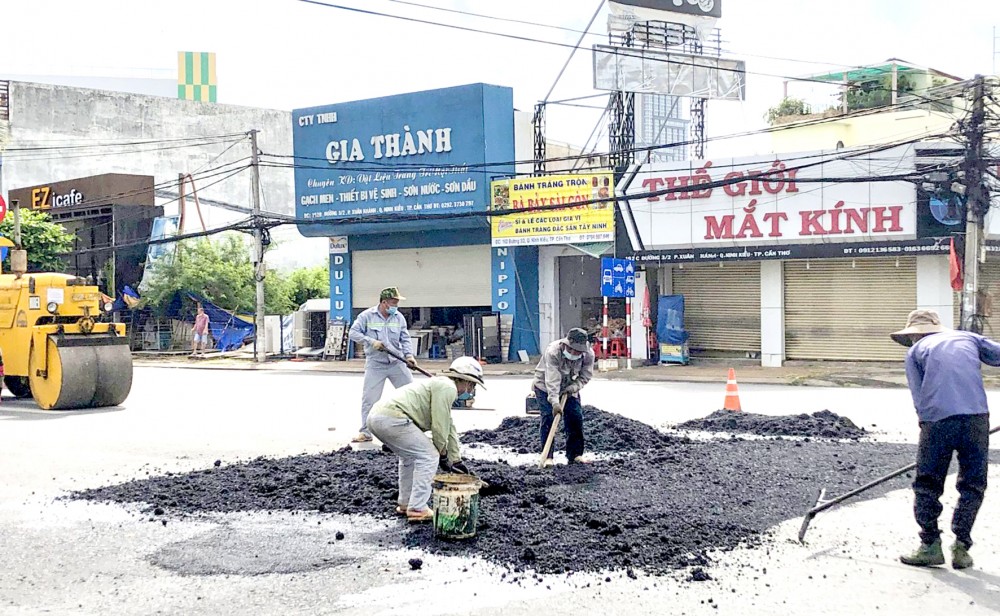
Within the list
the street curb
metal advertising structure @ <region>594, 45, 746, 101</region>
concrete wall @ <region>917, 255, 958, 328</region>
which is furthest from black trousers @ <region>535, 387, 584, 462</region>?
metal advertising structure @ <region>594, 45, 746, 101</region>

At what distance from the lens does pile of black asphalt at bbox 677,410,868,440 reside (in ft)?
39.3

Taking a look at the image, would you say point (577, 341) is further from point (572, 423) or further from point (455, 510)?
point (455, 510)

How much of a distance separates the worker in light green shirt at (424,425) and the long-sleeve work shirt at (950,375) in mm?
2914

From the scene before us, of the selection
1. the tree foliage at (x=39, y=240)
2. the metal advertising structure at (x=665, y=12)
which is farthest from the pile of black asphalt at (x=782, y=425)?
the tree foliage at (x=39, y=240)

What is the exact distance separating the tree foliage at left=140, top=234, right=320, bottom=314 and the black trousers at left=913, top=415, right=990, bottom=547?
103 ft

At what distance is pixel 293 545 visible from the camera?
6848 millimetres

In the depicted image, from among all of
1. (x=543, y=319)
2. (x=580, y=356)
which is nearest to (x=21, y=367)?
(x=580, y=356)

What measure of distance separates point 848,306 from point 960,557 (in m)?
19.2

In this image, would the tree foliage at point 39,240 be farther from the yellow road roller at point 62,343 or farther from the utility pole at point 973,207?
the utility pole at point 973,207

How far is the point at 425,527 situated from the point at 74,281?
11010mm

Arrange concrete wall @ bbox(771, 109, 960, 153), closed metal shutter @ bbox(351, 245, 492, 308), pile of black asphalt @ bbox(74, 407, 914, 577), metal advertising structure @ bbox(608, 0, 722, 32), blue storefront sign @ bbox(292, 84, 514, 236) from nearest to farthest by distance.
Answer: pile of black asphalt @ bbox(74, 407, 914, 577)
blue storefront sign @ bbox(292, 84, 514, 236)
closed metal shutter @ bbox(351, 245, 492, 308)
metal advertising structure @ bbox(608, 0, 722, 32)
concrete wall @ bbox(771, 109, 960, 153)

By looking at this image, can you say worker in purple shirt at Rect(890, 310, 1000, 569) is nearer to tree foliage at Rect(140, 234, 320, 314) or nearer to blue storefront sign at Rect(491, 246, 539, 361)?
blue storefront sign at Rect(491, 246, 539, 361)

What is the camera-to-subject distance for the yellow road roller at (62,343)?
15430mm

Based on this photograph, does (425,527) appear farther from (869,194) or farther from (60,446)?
(869,194)
